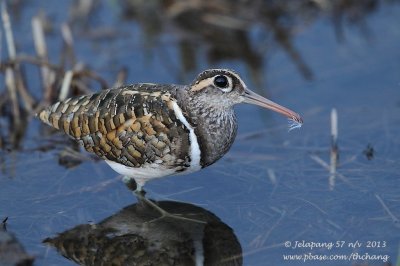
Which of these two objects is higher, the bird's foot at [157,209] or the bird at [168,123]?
the bird at [168,123]

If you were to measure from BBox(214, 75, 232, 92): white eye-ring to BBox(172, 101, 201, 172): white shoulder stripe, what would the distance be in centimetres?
38

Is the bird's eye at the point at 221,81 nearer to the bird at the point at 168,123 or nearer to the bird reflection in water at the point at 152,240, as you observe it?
the bird at the point at 168,123

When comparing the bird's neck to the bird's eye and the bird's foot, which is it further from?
the bird's foot

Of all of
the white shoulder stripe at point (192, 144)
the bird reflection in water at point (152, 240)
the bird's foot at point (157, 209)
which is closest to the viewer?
the bird reflection in water at point (152, 240)

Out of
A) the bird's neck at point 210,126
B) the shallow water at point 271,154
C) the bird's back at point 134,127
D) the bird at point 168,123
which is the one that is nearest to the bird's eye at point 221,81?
the bird at point 168,123

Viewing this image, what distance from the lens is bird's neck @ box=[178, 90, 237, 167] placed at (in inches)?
253

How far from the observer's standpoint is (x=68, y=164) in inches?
299

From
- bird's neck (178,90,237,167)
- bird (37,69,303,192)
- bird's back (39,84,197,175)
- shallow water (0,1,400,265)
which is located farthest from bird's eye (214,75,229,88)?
shallow water (0,1,400,265)

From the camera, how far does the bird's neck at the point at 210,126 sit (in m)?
6.41

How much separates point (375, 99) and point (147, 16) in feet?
11.2

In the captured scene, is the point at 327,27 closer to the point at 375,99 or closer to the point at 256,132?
the point at 375,99

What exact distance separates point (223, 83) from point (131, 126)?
2.75ft

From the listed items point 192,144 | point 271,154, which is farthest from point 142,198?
point 271,154

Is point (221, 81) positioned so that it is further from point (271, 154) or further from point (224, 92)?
point (271, 154)
